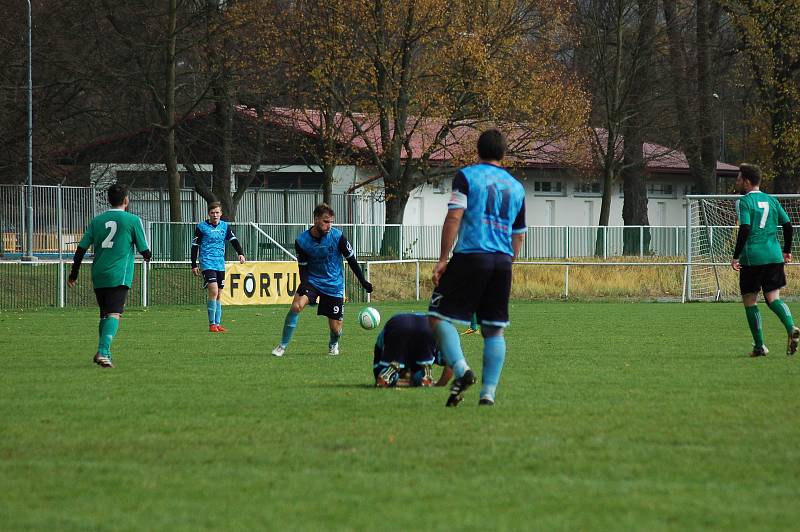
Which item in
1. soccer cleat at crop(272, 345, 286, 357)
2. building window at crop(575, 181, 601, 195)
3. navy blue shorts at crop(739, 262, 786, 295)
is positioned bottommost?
soccer cleat at crop(272, 345, 286, 357)

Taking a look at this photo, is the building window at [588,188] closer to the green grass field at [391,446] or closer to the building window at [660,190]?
the building window at [660,190]

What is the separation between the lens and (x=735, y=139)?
68.4 meters

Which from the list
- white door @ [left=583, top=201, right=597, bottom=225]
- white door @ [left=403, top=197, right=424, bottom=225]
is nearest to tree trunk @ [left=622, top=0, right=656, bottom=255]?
white door @ [left=583, top=201, right=597, bottom=225]

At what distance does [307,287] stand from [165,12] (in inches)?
1004

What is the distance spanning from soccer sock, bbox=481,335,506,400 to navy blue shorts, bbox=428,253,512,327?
143 millimetres

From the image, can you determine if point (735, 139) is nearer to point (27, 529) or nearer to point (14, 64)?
point (14, 64)

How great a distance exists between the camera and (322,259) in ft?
45.9

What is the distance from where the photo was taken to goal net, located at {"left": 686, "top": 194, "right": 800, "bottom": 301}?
3073 centimetres

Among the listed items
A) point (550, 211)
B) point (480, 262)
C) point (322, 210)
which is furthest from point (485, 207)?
point (550, 211)

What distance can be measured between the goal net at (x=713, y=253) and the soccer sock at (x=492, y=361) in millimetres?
22285

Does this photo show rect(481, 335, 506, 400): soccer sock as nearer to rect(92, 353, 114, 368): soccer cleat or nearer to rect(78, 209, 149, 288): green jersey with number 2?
rect(92, 353, 114, 368): soccer cleat

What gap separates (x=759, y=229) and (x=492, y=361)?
579cm

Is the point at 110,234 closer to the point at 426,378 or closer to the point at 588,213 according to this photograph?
the point at 426,378

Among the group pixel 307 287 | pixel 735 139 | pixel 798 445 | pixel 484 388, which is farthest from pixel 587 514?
pixel 735 139
